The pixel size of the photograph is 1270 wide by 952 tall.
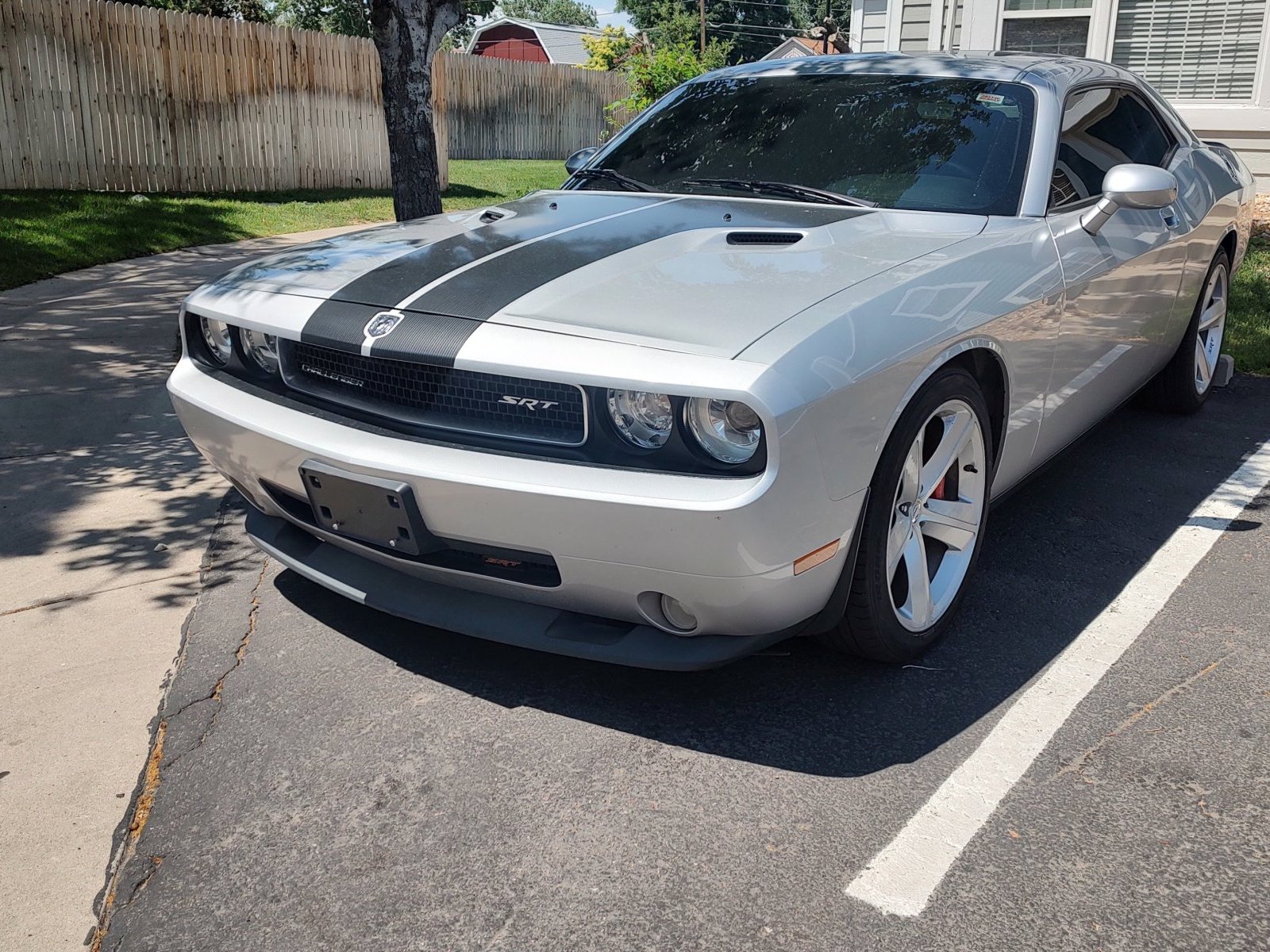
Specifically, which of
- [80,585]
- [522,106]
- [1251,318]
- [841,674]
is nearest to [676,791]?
[841,674]

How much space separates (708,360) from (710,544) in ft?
1.24

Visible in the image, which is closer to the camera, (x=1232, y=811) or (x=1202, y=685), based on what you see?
(x=1232, y=811)

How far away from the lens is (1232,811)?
2.59m

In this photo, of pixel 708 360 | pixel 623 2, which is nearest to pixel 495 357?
pixel 708 360

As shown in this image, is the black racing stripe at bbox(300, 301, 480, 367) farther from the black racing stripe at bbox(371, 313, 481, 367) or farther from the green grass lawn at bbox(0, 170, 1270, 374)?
the green grass lawn at bbox(0, 170, 1270, 374)

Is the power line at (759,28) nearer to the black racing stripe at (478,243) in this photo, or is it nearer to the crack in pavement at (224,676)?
the black racing stripe at (478,243)

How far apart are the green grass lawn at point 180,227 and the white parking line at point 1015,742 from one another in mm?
3475

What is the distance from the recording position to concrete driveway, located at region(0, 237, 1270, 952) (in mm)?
2299

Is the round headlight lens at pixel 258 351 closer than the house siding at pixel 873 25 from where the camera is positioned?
Yes

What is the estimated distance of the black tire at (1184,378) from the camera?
5.37 m

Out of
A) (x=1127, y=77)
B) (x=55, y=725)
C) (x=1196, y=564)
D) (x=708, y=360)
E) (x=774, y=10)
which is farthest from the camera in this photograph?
(x=774, y=10)

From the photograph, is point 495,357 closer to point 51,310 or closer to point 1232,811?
point 1232,811

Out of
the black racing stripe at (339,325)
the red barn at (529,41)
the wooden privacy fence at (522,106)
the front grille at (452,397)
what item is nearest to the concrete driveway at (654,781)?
the front grille at (452,397)

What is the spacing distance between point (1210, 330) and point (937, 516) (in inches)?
130
